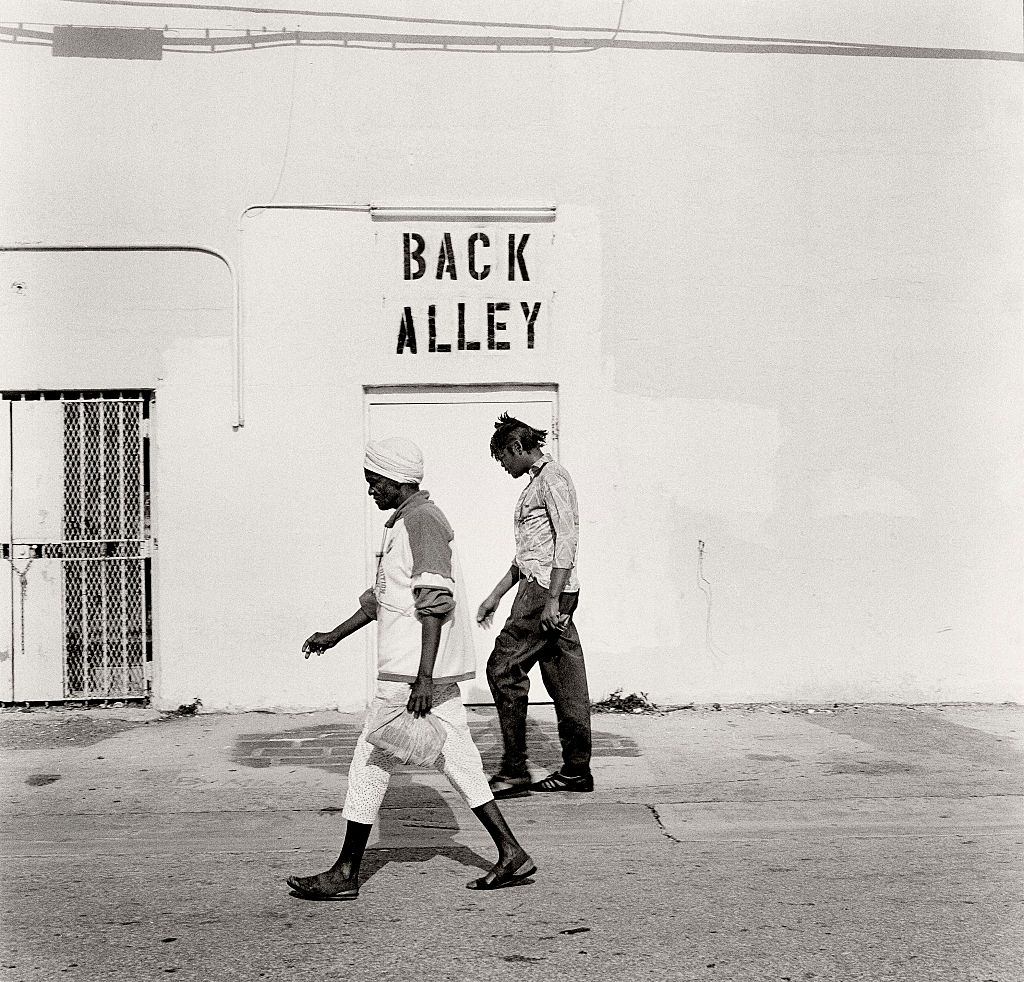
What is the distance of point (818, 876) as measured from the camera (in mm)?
5191

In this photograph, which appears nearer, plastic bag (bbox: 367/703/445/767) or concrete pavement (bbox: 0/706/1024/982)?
concrete pavement (bbox: 0/706/1024/982)

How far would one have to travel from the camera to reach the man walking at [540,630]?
6.50m

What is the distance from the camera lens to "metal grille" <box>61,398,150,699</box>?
8453mm

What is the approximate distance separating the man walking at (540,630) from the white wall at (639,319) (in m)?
1.97

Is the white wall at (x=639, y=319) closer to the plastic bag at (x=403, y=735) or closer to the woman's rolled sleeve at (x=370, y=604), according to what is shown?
the woman's rolled sleeve at (x=370, y=604)

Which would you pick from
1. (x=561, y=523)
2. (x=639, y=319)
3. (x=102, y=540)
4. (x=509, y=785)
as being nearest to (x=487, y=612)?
(x=561, y=523)

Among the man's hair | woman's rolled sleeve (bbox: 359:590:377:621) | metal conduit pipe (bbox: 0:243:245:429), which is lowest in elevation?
woman's rolled sleeve (bbox: 359:590:377:621)

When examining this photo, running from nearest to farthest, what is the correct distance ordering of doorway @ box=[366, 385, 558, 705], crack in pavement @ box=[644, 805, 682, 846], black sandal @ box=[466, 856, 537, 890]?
black sandal @ box=[466, 856, 537, 890] < crack in pavement @ box=[644, 805, 682, 846] < doorway @ box=[366, 385, 558, 705]

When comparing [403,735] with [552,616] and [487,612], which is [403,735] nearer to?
[552,616]

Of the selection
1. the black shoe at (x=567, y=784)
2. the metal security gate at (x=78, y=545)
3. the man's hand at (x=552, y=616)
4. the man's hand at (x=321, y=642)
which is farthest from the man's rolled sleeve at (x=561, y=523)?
the metal security gate at (x=78, y=545)

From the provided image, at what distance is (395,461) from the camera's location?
502cm

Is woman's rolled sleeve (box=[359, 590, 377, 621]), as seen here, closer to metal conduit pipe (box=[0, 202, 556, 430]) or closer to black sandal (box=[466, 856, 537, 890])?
black sandal (box=[466, 856, 537, 890])

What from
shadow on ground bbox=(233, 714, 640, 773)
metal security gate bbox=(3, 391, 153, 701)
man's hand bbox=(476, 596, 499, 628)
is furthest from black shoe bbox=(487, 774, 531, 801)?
metal security gate bbox=(3, 391, 153, 701)

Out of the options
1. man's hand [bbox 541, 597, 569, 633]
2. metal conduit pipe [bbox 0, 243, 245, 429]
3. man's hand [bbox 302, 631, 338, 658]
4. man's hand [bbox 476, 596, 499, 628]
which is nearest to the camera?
man's hand [bbox 302, 631, 338, 658]
